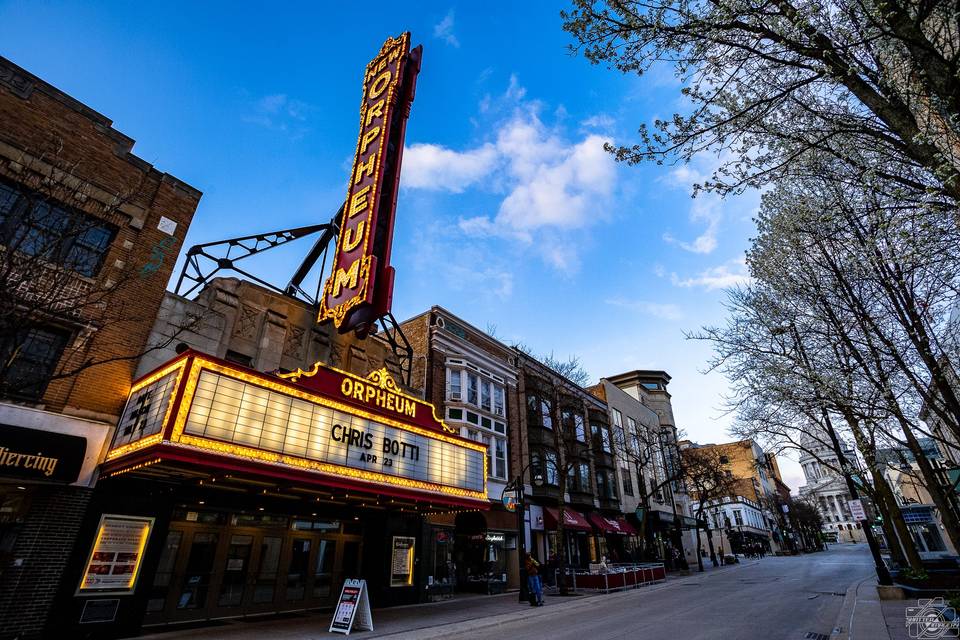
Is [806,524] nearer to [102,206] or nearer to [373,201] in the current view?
[373,201]

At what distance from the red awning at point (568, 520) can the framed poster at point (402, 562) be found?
1189 cm

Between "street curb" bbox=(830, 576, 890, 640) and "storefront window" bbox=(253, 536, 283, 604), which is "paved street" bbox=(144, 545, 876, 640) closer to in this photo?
"street curb" bbox=(830, 576, 890, 640)

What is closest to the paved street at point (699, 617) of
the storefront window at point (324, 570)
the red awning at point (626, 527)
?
the storefront window at point (324, 570)

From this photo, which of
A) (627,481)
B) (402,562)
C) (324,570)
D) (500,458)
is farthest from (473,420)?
(627,481)

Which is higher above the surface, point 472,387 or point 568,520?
point 472,387

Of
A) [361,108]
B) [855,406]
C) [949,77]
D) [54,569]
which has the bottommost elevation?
[54,569]

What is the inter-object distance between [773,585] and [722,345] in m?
16.1

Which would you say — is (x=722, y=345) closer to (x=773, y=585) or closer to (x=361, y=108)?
(x=773, y=585)

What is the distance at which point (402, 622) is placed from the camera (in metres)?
13.9

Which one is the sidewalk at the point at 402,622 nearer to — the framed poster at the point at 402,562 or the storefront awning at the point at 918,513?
the framed poster at the point at 402,562

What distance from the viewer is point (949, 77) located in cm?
572

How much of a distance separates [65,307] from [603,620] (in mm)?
16830

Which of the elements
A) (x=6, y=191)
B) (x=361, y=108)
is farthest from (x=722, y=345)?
(x=6, y=191)

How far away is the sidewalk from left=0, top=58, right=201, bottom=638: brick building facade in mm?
3641
